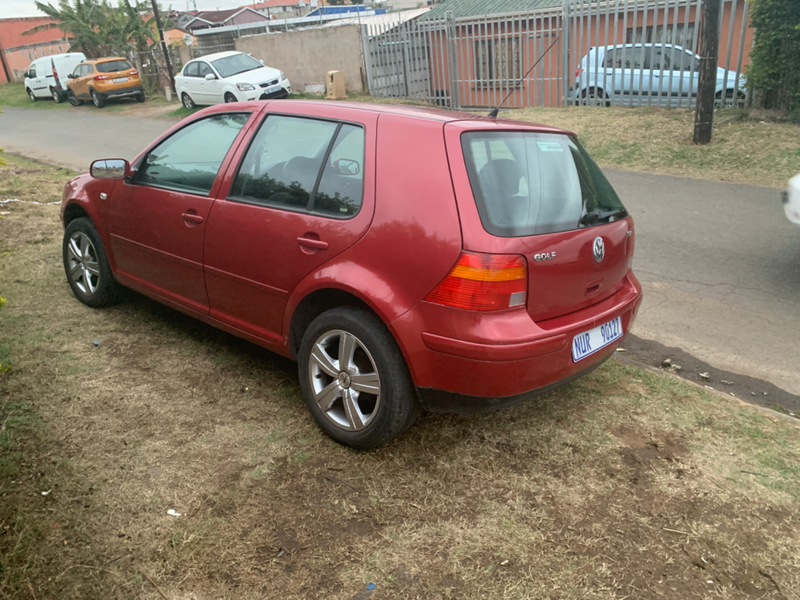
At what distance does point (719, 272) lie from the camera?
20.0 ft

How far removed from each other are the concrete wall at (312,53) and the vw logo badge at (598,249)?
1892 cm

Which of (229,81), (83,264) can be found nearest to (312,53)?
(229,81)

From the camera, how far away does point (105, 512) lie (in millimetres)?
2895

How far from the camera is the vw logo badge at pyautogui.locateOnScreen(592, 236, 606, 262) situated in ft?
10.5

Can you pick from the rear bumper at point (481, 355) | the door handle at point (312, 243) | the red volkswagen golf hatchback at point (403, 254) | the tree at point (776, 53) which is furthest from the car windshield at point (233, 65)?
the rear bumper at point (481, 355)

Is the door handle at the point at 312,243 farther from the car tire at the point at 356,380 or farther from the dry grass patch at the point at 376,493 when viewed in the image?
the dry grass patch at the point at 376,493

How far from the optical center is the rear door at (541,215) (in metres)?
2.90

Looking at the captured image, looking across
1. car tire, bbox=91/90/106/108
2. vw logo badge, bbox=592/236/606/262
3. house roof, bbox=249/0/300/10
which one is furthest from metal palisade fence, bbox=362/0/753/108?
house roof, bbox=249/0/300/10

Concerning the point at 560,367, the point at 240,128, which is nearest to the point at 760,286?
the point at 560,367

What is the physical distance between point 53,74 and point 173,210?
91.5 ft

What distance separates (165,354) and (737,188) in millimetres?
7779

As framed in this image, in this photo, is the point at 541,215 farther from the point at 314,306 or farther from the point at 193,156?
the point at 193,156

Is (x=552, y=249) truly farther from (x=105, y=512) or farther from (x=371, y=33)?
(x=371, y=33)

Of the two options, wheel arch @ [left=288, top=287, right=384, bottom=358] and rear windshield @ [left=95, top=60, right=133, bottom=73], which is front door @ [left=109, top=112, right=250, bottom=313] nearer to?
wheel arch @ [left=288, top=287, right=384, bottom=358]
